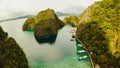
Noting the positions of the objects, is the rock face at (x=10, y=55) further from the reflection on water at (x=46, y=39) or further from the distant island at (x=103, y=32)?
the reflection on water at (x=46, y=39)

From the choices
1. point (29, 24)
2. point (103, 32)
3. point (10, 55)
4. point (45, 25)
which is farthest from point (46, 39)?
point (10, 55)

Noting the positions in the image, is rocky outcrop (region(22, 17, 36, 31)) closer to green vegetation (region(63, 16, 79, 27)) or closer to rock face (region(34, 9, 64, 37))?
rock face (region(34, 9, 64, 37))

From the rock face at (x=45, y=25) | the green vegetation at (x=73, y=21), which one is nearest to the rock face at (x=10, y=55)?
the rock face at (x=45, y=25)

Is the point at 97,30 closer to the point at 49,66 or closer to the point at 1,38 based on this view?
the point at 49,66

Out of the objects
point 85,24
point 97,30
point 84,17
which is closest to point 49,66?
point 97,30

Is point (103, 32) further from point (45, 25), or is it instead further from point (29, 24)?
point (29, 24)
